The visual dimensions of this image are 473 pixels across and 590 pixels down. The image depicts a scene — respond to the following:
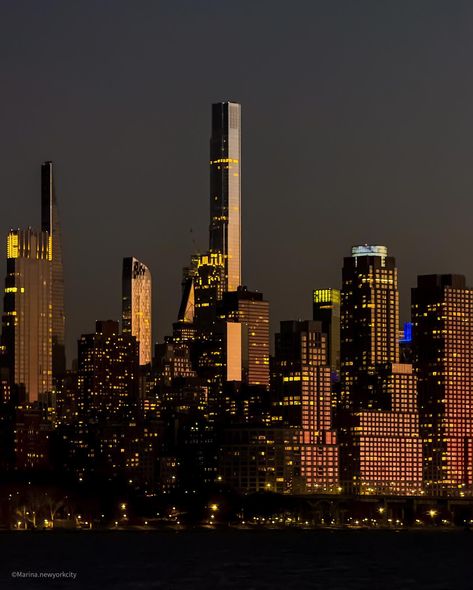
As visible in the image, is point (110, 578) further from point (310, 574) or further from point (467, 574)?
point (467, 574)

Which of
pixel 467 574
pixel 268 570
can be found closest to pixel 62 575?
pixel 268 570

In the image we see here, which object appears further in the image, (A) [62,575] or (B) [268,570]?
(B) [268,570]

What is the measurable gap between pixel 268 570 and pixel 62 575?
23.4 m

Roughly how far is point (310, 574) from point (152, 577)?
54.7 feet

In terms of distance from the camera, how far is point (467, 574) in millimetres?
196375

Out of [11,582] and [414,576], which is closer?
[11,582]

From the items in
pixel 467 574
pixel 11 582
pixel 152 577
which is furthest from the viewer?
pixel 467 574

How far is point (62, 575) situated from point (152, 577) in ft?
27.2

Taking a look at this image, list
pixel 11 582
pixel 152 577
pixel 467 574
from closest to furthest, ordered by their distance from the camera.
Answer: pixel 11 582, pixel 152 577, pixel 467 574

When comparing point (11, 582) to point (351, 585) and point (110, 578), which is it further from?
point (351, 585)

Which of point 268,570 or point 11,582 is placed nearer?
point 11,582

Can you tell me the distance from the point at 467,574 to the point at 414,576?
7744 mm

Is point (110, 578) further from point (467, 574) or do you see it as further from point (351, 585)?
point (467, 574)

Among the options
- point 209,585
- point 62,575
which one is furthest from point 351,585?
point 62,575
